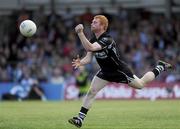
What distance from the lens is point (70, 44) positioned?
1470 inches

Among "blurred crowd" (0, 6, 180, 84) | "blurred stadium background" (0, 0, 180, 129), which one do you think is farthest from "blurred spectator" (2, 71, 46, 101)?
"blurred crowd" (0, 6, 180, 84)

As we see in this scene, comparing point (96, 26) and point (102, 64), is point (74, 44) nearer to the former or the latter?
point (102, 64)

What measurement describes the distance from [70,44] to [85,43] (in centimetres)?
2226

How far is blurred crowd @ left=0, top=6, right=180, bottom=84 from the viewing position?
117 ft

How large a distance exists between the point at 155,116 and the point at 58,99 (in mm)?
16355

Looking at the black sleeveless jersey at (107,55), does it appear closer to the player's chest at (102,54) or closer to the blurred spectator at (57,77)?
the player's chest at (102,54)

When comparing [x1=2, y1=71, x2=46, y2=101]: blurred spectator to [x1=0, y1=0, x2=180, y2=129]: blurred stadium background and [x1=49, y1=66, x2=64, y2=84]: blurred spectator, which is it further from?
[x1=49, y1=66, x2=64, y2=84]: blurred spectator

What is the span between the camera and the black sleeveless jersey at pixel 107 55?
15.8m

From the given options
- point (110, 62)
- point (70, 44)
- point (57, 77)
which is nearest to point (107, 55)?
point (110, 62)

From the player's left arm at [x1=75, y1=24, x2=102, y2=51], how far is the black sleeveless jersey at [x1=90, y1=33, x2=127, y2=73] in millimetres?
256

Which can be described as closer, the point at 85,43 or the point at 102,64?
the point at 85,43

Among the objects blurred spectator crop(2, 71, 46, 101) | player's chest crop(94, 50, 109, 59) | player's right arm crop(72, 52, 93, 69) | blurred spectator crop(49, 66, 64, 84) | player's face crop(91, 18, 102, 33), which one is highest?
blurred spectator crop(49, 66, 64, 84)

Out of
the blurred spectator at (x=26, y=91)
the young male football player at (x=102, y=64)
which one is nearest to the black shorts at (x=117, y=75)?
the young male football player at (x=102, y=64)

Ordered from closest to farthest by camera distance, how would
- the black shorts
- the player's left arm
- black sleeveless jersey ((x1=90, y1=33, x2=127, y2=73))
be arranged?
1. the player's left arm
2. black sleeveless jersey ((x1=90, y1=33, x2=127, y2=73))
3. the black shorts
